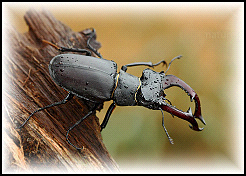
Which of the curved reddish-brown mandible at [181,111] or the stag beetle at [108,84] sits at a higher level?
the stag beetle at [108,84]

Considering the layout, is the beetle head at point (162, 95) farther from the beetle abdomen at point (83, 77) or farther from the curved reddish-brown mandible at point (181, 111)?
the beetle abdomen at point (83, 77)

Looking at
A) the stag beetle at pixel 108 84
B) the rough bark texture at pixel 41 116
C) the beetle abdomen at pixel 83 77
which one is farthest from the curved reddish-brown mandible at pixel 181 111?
the rough bark texture at pixel 41 116

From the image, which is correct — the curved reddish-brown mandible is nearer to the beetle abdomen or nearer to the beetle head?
the beetle head

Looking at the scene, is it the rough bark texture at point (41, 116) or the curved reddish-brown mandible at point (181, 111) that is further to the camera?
the curved reddish-brown mandible at point (181, 111)

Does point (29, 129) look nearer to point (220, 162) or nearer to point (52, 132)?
point (52, 132)

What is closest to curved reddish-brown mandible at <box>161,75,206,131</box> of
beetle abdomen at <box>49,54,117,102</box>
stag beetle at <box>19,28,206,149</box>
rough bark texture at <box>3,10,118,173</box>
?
stag beetle at <box>19,28,206,149</box>

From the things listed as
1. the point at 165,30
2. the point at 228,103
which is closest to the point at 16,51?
the point at 165,30

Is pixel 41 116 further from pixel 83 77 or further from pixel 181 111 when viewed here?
pixel 181 111
